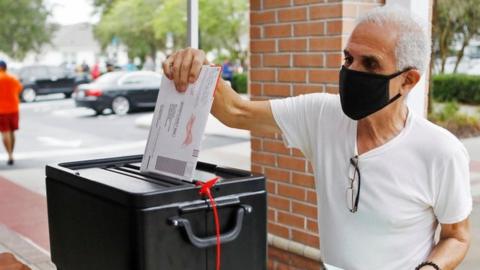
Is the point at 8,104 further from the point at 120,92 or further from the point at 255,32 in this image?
the point at 120,92

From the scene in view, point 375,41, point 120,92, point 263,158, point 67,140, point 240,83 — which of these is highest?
point 375,41

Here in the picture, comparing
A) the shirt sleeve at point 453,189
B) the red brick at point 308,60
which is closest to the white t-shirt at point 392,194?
the shirt sleeve at point 453,189

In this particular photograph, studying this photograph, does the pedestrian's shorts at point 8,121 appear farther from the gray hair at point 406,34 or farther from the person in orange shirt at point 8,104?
the gray hair at point 406,34

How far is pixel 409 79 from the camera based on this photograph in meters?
1.67

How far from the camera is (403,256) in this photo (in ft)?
5.61

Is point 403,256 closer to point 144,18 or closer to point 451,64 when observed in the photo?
point 451,64

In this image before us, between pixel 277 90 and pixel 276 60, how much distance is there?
0.57 feet

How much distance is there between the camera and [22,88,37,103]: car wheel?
2333cm

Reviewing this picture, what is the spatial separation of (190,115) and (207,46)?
3467cm

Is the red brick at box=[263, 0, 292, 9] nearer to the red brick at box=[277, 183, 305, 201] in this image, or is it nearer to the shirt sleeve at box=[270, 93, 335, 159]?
the red brick at box=[277, 183, 305, 201]

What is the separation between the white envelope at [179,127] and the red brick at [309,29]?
70.5 inches

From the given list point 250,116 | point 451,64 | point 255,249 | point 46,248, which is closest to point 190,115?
point 255,249

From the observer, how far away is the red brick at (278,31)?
338 centimetres

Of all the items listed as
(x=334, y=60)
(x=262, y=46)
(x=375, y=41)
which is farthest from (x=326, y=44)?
(x=375, y=41)
